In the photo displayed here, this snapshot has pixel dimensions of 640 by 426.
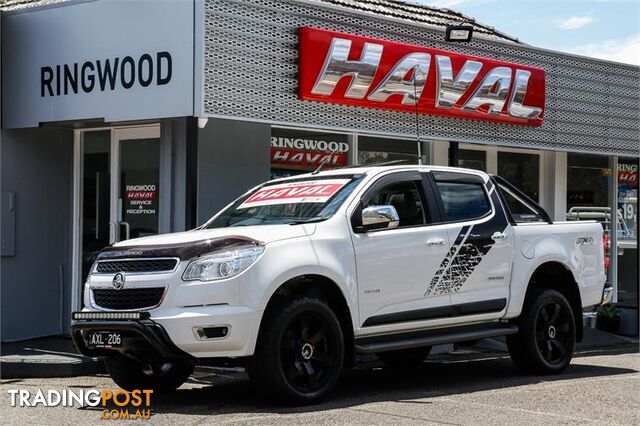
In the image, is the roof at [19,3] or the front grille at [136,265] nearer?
the front grille at [136,265]

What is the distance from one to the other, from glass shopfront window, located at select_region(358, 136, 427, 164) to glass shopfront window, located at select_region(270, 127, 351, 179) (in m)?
0.32

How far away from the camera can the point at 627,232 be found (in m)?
18.3

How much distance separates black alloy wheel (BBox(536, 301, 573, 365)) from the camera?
34.3 feet

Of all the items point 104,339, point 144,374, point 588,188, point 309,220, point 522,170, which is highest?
point 522,170

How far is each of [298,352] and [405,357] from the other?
3172mm

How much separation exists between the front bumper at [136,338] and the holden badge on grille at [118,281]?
0.28 metres

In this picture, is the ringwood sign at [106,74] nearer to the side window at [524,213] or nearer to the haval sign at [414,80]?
the haval sign at [414,80]

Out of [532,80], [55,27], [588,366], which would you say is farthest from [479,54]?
[55,27]

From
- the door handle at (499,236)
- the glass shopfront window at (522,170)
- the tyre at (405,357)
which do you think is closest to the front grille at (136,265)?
the door handle at (499,236)

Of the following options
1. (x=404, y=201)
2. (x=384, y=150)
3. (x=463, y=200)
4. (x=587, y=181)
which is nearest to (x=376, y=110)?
(x=384, y=150)

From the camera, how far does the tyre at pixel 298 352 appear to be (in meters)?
7.99

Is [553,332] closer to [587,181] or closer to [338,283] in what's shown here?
[338,283]

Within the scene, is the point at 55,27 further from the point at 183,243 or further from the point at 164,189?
the point at 183,243

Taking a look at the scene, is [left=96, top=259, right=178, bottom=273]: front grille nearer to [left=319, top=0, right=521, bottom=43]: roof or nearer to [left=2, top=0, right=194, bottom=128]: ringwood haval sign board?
[left=2, top=0, right=194, bottom=128]: ringwood haval sign board
